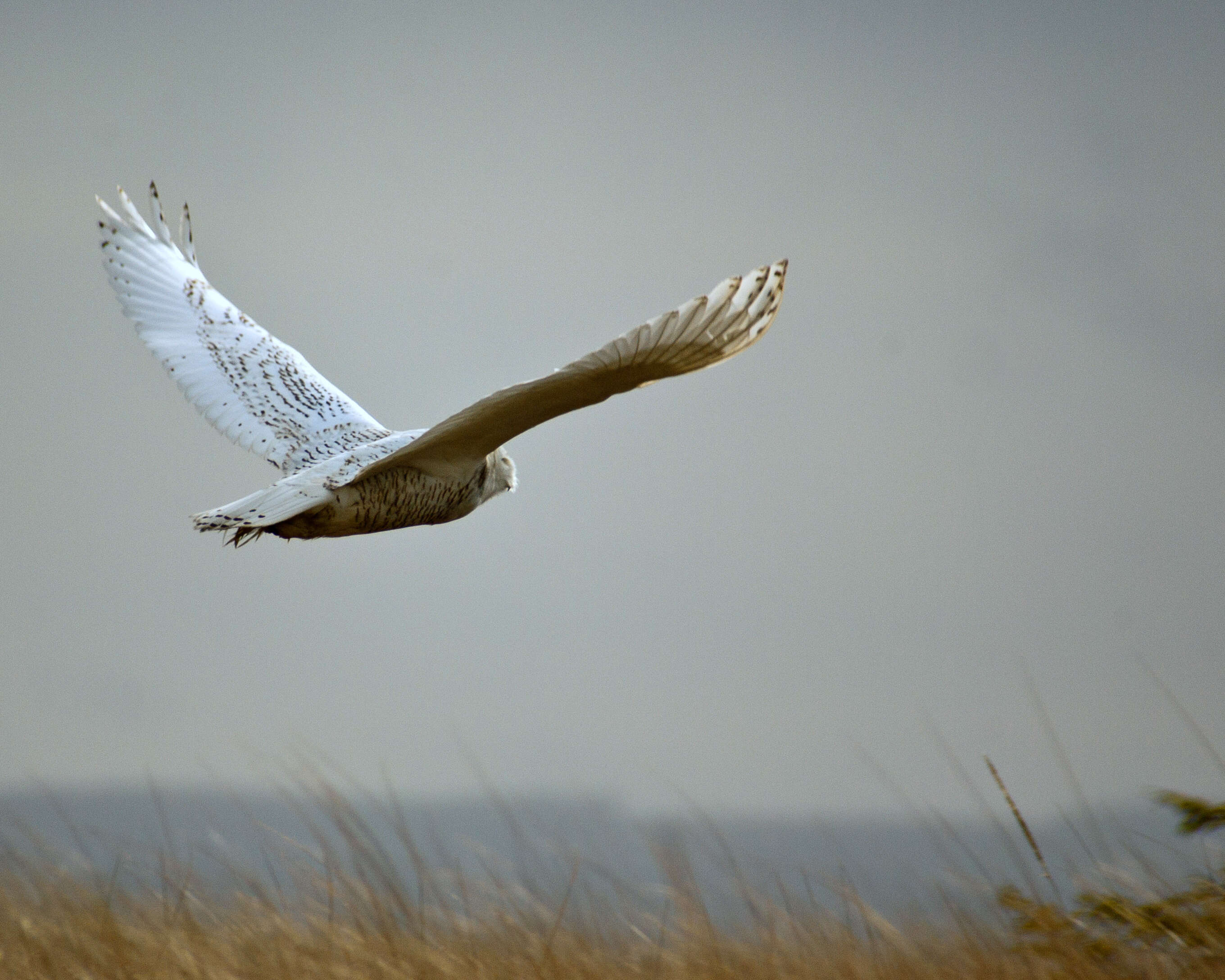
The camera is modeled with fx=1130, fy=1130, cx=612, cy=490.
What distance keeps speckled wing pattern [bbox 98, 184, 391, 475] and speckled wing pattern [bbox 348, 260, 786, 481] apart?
1603 mm

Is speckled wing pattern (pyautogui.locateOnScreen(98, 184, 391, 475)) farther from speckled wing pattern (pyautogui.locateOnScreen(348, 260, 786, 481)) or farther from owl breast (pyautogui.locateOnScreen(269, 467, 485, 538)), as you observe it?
speckled wing pattern (pyautogui.locateOnScreen(348, 260, 786, 481))

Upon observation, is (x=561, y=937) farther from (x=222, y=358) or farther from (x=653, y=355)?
(x=222, y=358)

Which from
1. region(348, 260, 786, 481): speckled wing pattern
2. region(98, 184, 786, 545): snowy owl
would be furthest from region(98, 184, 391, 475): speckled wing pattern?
region(348, 260, 786, 481): speckled wing pattern

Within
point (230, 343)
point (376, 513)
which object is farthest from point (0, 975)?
point (230, 343)

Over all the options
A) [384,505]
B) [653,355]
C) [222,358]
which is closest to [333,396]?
[222,358]

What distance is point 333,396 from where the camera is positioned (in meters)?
6.11

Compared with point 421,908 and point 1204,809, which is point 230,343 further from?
point 1204,809

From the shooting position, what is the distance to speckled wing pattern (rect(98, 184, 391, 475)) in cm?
584

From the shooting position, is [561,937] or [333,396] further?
[333,396]

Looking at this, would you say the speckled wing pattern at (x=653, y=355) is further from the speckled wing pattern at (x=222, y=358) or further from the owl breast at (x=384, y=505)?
the speckled wing pattern at (x=222, y=358)

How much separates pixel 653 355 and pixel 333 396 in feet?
10.1

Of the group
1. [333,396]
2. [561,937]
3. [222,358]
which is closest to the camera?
[561,937]

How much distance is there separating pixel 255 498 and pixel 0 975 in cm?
180

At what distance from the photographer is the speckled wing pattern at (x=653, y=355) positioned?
11.0 feet
